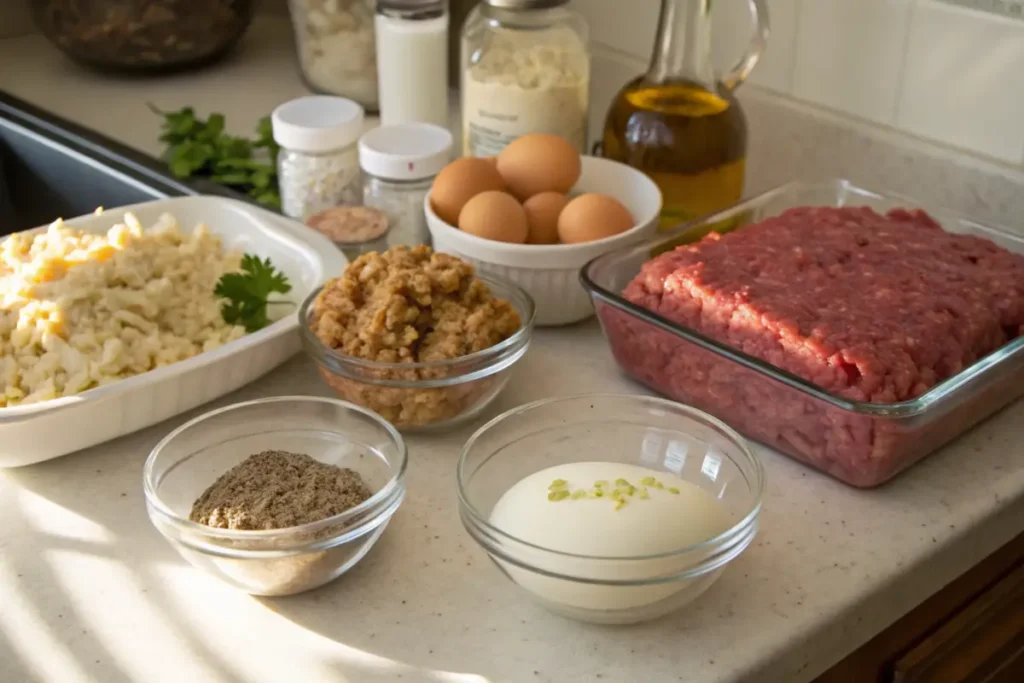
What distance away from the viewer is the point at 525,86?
1.21 m

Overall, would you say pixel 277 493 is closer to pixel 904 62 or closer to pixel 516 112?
pixel 516 112

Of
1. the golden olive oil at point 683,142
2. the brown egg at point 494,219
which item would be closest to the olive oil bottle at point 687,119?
the golden olive oil at point 683,142

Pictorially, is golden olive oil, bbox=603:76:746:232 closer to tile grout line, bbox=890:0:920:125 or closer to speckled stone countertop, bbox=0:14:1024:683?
tile grout line, bbox=890:0:920:125

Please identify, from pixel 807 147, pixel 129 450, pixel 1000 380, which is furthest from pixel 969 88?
pixel 129 450

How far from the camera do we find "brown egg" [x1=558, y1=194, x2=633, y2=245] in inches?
41.3

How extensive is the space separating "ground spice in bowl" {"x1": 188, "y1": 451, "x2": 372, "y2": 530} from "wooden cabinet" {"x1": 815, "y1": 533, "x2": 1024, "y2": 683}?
1.20ft

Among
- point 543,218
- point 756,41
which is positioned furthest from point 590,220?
point 756,41

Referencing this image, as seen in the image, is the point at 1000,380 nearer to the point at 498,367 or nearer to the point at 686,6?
the point at 498,367

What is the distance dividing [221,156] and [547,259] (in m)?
0.57

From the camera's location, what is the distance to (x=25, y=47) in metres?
1.88

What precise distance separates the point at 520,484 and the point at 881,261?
0.40 metres

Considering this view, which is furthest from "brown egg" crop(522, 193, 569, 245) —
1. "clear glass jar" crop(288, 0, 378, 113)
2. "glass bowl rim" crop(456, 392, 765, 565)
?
"clear glass jar" crop(288, 0, 378, 113)

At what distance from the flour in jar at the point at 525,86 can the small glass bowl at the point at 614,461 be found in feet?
1.42

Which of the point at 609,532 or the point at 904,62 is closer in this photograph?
the point at 609,532
